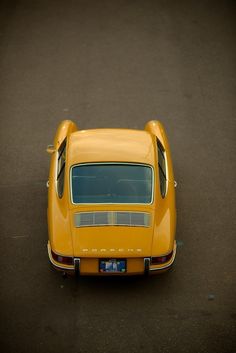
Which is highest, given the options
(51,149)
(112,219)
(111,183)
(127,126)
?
(127,126)

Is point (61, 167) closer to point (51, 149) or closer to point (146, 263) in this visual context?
point (51, 149)

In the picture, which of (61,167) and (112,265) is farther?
(61,167)

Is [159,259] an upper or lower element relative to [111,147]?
lower

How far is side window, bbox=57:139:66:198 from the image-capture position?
278 inches

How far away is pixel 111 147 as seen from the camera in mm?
7242

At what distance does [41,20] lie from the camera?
1328 cm

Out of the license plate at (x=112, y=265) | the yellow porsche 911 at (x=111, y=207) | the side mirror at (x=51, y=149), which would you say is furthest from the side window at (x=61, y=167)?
the license plate at (x=112, y=265)

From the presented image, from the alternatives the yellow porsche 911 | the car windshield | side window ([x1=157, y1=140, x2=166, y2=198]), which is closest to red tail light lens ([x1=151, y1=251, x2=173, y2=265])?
the yellow porsche 911

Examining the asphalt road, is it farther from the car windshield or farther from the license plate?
the car windshield

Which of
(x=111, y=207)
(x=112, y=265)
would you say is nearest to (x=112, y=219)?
(x=111, y=207)

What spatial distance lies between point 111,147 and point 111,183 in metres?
0.66

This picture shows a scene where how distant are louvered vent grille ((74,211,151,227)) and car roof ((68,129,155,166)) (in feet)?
2.52

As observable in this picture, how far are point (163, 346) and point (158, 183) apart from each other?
209 centimetres

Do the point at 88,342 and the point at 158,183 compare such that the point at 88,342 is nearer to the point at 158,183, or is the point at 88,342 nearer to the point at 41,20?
the point at 158,183
